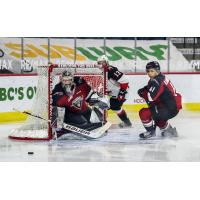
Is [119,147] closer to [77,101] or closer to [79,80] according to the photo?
[77,101]

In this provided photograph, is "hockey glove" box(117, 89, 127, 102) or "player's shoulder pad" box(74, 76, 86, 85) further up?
"player's shoulder pad" box(74, 76, 86, 85)

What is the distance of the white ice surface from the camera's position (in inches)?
215

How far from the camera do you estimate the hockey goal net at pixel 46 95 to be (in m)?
5.80

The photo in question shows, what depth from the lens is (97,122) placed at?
5879 millimetres

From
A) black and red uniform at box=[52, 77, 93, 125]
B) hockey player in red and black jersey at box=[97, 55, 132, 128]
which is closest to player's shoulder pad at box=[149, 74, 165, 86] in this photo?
hockey player in red and black jersey at box=[97, 55, 132, 128]

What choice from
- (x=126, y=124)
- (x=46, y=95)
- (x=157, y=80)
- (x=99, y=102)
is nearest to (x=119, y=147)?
(x=126, y=124)

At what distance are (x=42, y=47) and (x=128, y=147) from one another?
46.4 inches

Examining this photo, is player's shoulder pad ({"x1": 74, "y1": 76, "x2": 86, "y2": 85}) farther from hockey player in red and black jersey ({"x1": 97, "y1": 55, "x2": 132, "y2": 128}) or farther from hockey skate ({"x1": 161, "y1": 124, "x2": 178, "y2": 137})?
hockey skate ({"x1": 161, "y1": 124, "x2": 178, "y2": 137})

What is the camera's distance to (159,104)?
598 centimetres

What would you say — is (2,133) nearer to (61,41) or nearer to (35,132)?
(35,132)

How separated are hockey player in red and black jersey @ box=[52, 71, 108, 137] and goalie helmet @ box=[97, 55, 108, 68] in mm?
256

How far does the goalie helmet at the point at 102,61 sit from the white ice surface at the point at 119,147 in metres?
0.60

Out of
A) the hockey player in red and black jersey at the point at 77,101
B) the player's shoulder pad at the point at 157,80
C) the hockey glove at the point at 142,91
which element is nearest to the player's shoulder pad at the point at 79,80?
the hockey player in red and black jersey at the point at 77,101
